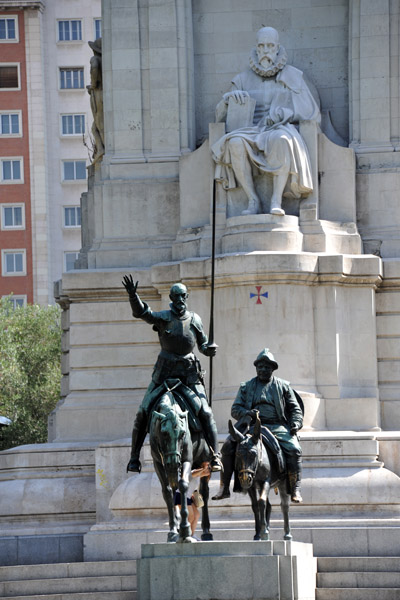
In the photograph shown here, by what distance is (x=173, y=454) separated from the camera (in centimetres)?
2673

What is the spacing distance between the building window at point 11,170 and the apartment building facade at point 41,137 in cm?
1

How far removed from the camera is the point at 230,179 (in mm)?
35188

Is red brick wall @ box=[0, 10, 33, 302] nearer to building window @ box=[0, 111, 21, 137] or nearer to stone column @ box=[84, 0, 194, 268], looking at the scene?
building window @ box=[0, 111, 21, 137]

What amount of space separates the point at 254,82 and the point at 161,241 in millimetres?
3510

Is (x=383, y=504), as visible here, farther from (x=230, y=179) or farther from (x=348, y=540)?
(x=230, y=179)

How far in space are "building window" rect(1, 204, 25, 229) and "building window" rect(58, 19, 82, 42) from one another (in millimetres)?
7392

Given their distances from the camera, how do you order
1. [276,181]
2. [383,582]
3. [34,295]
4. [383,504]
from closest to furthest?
[383,582] → [383,504] → [276,181] → [34,295]

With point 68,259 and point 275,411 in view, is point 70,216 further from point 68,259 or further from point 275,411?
point 275,411

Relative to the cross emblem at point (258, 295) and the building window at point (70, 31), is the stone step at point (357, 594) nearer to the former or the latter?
the cross emblem at point (258, 295)

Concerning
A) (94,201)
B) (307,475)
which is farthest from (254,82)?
(307,475)

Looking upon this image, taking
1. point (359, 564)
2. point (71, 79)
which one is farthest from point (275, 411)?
point (71, 79)

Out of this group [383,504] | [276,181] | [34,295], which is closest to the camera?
[383,504]

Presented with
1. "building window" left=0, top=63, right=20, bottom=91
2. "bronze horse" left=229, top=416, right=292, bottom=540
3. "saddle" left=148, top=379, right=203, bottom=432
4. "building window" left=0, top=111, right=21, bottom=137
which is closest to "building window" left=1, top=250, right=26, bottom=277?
"building window" left=0, top=111, right=21, bottom=137

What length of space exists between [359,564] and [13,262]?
4744cm
